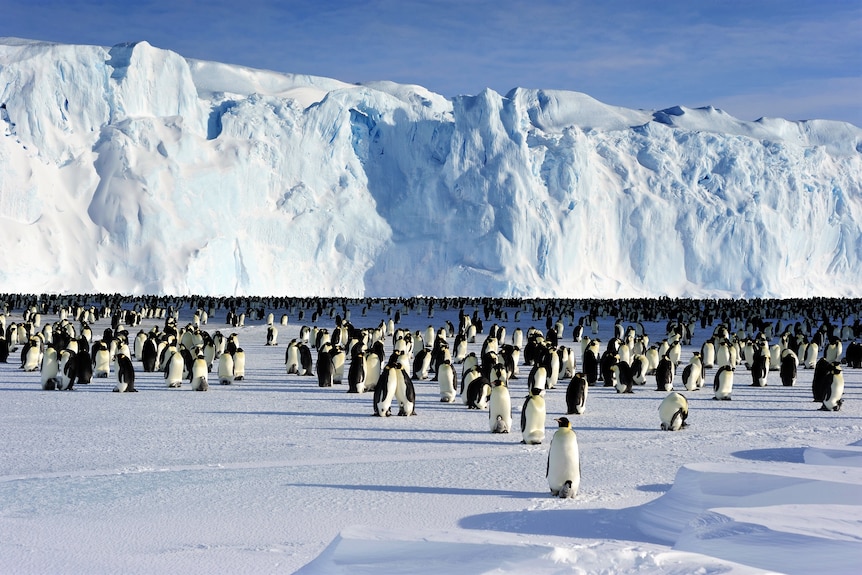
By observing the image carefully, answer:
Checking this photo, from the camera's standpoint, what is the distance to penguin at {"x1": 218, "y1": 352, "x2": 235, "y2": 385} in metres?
11.9

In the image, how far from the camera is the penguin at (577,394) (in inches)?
357

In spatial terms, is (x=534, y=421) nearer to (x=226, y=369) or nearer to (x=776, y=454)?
(x=776, y=454)

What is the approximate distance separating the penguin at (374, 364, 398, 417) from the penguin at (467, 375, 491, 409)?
3.53ft

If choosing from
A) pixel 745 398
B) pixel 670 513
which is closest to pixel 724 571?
pixel 670 513

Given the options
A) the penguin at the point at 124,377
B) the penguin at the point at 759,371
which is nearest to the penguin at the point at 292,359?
the penguin at the point at 124,377

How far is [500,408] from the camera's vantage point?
785cm

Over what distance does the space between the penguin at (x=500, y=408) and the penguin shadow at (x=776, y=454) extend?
181 cm

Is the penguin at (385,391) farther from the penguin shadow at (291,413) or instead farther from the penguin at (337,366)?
the penguin at (337,366)

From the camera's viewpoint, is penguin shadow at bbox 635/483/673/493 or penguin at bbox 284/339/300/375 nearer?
penguin shadow at bbox 635/483/673/493

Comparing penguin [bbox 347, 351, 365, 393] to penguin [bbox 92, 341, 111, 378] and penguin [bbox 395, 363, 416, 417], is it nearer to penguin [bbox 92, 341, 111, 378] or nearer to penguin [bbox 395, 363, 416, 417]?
penguin [bbox 395, 363, 416, 417]

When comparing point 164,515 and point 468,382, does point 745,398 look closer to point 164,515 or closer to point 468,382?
point 468,382

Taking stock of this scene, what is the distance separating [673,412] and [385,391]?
2.58 metres

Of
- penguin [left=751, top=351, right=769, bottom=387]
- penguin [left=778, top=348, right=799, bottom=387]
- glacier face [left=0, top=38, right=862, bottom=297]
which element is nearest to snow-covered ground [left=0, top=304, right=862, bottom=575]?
penguin [left=751, top=351, right=769, bottom=387]

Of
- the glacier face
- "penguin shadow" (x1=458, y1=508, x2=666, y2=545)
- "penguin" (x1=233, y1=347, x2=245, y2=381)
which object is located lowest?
"penguin shadow" (x1=458, y1=508, x2=666, y2=545)
